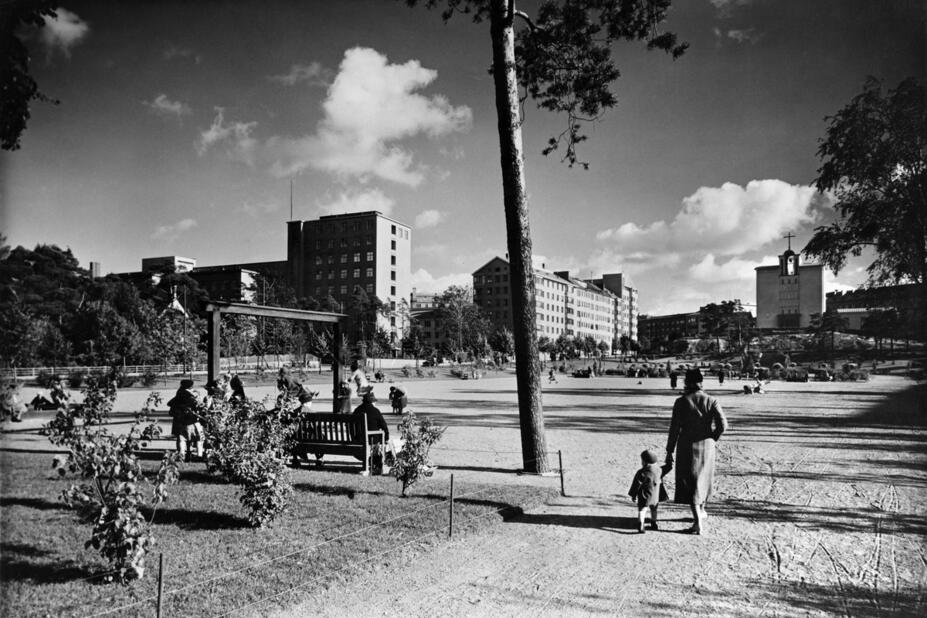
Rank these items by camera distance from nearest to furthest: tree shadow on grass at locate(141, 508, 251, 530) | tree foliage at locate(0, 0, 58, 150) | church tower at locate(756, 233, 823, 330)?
tree foliage at locate(0, 0, 58, 150) → tree shadow on grass at locate(141, 508, 251, 530) → church tower at locate(756, 233, 823, 330)

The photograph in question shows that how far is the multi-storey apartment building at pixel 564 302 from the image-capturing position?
12862 cm

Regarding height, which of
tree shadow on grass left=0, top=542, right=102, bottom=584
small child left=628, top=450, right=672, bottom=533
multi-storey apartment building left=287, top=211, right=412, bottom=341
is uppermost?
multi-storey apartment building left=287, top=211, right=412, bottom=341

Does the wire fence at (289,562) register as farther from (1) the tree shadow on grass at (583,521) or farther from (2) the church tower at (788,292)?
(2) the church tower at (788,292)

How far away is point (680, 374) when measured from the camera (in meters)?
47.5

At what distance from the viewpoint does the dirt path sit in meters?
4.36

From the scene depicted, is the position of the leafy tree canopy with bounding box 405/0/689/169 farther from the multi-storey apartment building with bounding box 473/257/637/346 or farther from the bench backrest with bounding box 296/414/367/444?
the multi-storey apartment building with bounding box 473/257/637/346

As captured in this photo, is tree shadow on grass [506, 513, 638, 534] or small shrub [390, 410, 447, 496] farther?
small shrub [390, 410, 447, 496]

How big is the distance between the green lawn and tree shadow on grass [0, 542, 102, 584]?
1 centimetres

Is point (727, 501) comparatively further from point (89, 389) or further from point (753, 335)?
point (753, 335)

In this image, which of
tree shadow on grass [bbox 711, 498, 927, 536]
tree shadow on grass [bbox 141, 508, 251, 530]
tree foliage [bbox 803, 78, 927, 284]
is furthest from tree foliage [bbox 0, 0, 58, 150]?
tree foliage [bbox 803, 78, 927, 284]

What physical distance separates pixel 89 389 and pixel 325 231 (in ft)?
339

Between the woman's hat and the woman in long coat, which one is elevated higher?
the woman's hat

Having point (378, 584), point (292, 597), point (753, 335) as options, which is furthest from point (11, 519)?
point (753, 335)

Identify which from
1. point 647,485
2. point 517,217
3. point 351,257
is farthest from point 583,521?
point 351,257
